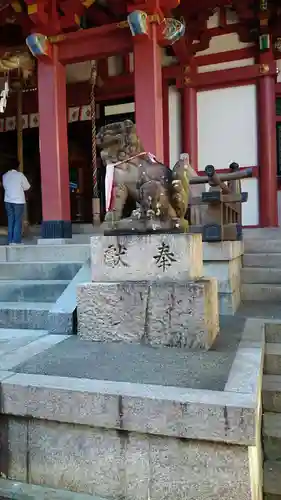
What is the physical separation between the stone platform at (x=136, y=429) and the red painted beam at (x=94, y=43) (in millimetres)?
6041

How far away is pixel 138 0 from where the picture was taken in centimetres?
638

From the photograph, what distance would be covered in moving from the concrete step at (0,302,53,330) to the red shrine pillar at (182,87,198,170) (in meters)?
6.20

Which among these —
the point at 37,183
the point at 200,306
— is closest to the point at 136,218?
the point at 200,306

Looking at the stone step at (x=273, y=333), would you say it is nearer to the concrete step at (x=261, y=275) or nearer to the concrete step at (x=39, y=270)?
the concrete step at (x=261, y=275)

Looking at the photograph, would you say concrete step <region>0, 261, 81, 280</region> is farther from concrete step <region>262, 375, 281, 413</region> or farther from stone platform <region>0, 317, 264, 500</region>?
concrete step <region>262, 375, 281, 413</region>

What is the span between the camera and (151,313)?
10.5 feet

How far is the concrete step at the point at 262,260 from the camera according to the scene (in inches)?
215

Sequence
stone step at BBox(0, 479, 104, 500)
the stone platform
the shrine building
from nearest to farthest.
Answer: the stone platform
stone step at BBox(0, 479, 104, 500)
the shrine building

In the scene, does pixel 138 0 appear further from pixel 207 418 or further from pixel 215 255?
pixel 207 418

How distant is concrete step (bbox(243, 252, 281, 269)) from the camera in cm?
545

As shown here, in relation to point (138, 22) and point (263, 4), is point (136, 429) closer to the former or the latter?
point (138, 22)

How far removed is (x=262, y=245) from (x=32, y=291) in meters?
3.38

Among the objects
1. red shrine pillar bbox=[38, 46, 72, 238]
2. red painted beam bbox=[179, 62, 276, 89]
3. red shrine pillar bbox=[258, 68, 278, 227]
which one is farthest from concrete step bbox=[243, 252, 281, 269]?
red painted beam bbox=[179, 62, 276, 89]

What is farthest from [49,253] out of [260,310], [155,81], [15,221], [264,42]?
[264,42]
